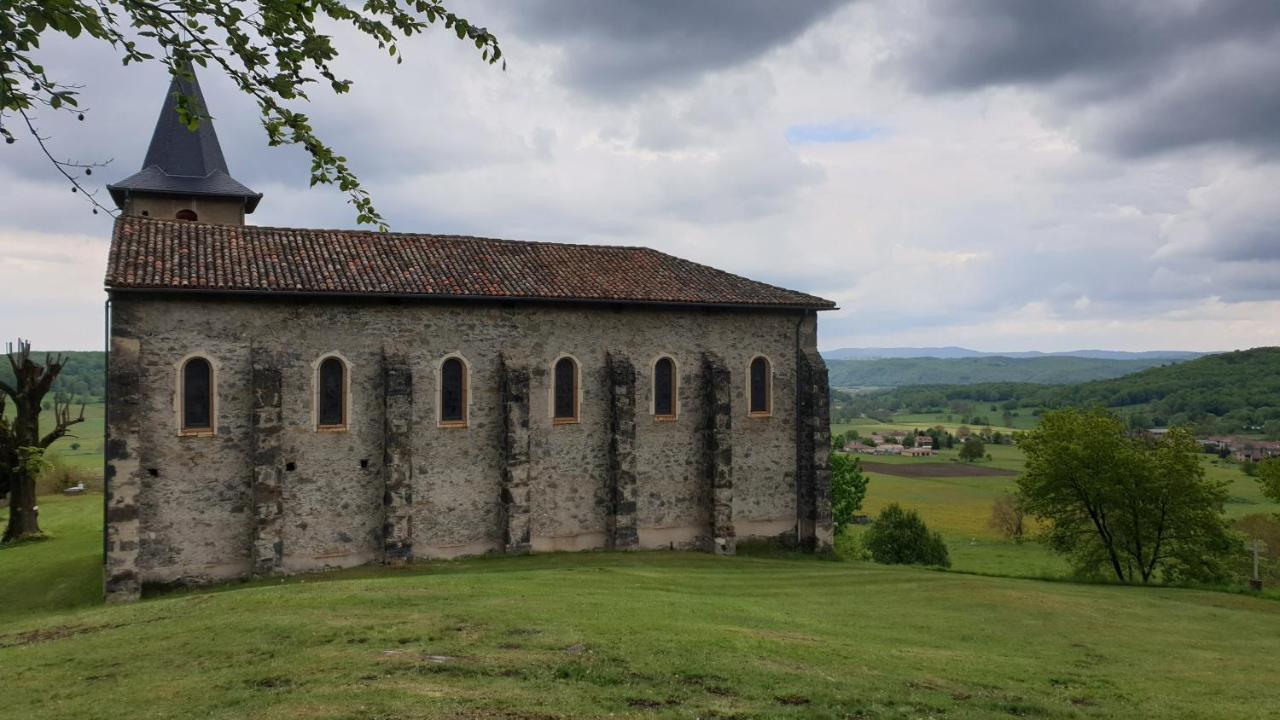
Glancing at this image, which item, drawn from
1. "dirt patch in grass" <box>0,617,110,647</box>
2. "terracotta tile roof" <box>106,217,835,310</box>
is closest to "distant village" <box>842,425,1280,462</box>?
"terracotta tile roof" <box>106,217,835,310</box>

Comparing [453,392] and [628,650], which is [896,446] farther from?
[628,650]

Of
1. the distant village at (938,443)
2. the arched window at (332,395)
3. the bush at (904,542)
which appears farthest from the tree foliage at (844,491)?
the distant village at (938,443)

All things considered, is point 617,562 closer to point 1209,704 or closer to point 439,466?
point 439,466

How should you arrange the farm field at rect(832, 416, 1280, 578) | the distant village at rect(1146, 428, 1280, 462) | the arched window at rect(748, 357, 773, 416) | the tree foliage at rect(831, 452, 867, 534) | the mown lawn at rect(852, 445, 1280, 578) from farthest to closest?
the distant village at rect(1146, 428, 1280, 462) → the farm field at rect(832, 416, 1280, 578) → the mown lawn at rect(852, 445, 1280, 578) → the tree foliage at rect(831, 452, 867, 534) → the arched window at rect(748, 357, 773, 416)

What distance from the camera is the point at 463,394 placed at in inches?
987

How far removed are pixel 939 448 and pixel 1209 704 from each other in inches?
4586

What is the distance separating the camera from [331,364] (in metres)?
23.5

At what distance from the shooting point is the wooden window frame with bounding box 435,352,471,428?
24.7 m

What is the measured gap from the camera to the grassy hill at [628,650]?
10.1 meters

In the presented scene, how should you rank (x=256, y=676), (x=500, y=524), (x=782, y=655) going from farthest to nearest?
(x=500, y=524) < (x=782, y=655) < (x=256, y=676)

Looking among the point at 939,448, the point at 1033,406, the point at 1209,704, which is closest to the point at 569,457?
the point at 1209,704

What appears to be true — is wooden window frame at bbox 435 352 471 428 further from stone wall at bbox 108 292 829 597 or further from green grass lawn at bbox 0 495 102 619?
Result: green grass lawn at bbox 0 495 102 619

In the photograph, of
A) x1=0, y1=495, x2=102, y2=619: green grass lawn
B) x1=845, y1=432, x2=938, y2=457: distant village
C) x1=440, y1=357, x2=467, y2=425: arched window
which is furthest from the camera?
x1=845, y1=432, x2=938, y2=457: distant village

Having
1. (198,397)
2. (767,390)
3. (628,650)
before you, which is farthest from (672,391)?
(628,650)
